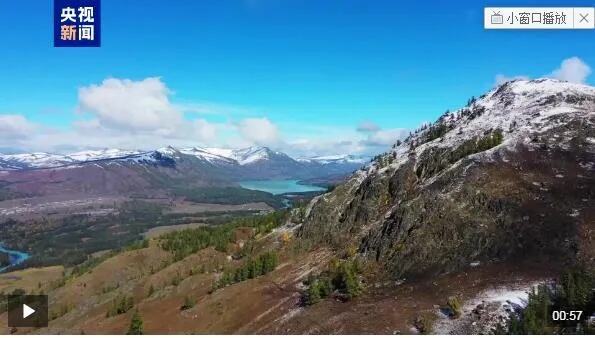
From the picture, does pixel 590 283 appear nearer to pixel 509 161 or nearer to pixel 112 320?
pixel 509 161

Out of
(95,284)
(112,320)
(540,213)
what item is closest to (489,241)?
(540,213)

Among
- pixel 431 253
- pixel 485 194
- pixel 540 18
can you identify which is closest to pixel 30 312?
pixel 540 18

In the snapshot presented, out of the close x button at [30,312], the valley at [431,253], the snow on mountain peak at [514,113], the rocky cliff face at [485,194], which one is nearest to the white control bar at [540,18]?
the valley at [431,253]
